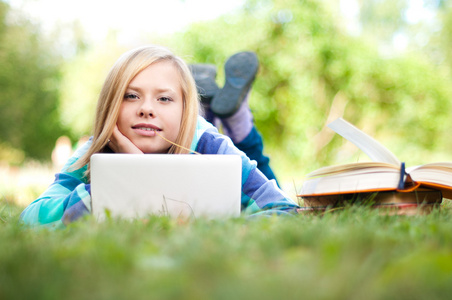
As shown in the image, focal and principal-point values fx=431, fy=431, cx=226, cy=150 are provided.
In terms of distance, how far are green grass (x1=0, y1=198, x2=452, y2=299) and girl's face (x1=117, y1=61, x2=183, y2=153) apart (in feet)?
3.20

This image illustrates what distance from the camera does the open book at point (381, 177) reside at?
1602 millimetres

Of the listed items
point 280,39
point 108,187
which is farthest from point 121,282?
point 280,39

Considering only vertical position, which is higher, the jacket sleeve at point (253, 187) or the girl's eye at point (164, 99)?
the girl's eye at point (164, 99)

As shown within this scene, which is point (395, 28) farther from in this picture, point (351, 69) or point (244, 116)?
point (244, 116)

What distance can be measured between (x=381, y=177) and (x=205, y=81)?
211 cm

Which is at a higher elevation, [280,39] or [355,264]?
[280,39]

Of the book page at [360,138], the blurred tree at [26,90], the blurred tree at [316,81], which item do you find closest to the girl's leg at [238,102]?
the book page at [360,138]

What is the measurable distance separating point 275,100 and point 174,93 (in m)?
6.24

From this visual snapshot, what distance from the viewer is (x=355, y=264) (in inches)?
31.0

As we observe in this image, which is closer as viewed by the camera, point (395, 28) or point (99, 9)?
point (99, 9)

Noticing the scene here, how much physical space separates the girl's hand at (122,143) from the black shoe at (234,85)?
121 cm

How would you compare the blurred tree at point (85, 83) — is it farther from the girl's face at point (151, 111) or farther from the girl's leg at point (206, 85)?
the girl's face at point (151, 111)

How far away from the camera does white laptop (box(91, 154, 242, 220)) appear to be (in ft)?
4.80

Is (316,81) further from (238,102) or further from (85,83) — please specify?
(85,83)
